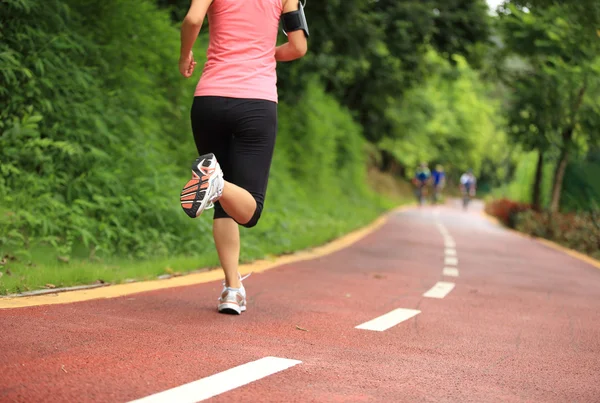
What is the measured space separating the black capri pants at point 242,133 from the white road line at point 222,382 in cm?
144

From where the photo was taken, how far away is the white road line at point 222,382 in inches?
136

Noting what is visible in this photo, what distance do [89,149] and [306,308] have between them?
3.40 metres

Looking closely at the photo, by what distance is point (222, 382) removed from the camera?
3779 millimetres

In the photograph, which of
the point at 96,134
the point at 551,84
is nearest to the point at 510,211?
the point at 551,84

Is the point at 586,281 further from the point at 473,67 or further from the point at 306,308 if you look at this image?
the point at 473,67

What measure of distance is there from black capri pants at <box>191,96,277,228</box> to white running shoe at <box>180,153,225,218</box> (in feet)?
1.45

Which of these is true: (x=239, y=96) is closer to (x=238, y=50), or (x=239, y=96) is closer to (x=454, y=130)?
(x=238, y=50)

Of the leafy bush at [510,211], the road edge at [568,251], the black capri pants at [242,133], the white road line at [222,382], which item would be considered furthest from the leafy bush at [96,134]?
the leafy bush at [510,211]

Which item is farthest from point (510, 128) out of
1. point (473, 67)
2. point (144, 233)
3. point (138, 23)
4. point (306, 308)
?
point (306, 308)

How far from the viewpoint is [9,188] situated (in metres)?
7.75

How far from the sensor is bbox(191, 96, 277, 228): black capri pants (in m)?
5.53

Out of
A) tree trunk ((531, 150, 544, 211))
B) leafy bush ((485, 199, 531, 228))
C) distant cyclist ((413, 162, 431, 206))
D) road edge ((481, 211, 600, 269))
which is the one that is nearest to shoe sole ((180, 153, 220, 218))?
road edge ((481, 211, 600, 269))

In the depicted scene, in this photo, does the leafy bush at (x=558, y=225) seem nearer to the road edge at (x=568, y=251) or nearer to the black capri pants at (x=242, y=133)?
the road edge at (x=568, y=251)

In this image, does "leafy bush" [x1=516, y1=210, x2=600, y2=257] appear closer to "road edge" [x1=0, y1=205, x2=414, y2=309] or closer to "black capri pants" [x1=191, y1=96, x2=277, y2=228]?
"road edge" [x1=0, y1=205, x2=414, y2=309]
